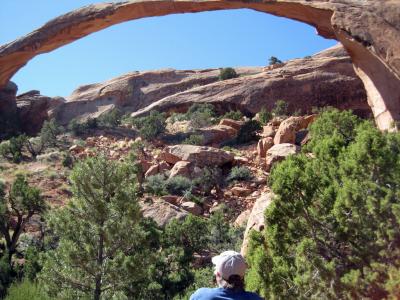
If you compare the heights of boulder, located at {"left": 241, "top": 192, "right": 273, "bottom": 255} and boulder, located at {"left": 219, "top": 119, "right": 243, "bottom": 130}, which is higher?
boulder, located at {"left": 241, "top": 192, "right": 273, "bottom": 255}

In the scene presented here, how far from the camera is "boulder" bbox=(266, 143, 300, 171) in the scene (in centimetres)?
1848

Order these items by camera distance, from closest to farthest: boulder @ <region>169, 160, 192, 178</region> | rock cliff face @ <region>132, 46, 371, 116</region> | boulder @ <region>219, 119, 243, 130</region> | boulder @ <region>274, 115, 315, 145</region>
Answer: boulder @ <region>169, 160, 192, 178</region>
boulder @ <region>274, 115, 315, 145</region>
boulder @ <region>219, 119, 243, 130</region>
rock cliff face @ <region>132, 46, 371, 116</region>

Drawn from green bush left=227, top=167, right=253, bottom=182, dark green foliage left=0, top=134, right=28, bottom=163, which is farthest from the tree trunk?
dark green foliage left=0, top=134, right=28, bottom=163

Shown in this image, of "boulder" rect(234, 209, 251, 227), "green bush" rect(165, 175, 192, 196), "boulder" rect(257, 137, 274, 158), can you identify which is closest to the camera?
"boulder" rect(234, 209, 251, 227)

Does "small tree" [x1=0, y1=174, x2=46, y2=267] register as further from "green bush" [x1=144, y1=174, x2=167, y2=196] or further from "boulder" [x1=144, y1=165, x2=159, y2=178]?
"boulder" [x1=144, y1=165, x2=159, y2=178]

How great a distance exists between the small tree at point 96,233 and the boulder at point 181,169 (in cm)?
1052

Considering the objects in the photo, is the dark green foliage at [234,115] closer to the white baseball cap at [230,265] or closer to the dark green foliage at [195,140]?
the dark green foliage at [195,140]

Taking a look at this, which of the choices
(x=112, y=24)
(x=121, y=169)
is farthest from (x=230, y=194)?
(x=121, y=169)

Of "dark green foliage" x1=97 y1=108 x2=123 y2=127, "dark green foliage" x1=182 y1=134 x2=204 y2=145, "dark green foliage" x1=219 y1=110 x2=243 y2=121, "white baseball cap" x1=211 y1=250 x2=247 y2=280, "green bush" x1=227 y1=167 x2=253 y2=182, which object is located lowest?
"dark green foliage" x1=219 y1=110 x2=243 y2=121

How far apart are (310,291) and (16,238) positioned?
430 inches

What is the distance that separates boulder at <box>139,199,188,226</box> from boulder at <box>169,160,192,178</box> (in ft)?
9.90

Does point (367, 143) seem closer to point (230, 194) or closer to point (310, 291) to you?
point (310, 291)

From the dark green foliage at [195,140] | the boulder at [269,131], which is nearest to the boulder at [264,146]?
the boulder at [269,131]

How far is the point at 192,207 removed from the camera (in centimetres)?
1673
